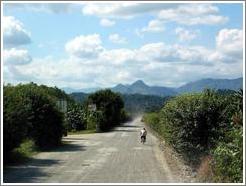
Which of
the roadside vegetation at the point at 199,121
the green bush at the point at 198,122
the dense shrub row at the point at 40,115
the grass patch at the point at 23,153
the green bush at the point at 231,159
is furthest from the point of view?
the dense shrub row at the point at 40,115

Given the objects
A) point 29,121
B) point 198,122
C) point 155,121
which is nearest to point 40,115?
point 29,121

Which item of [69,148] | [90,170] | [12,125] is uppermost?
[12,125]

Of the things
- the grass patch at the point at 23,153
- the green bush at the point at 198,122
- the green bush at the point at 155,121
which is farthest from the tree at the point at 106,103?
the green bush at the point at 198,122

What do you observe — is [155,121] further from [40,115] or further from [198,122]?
[198,122]

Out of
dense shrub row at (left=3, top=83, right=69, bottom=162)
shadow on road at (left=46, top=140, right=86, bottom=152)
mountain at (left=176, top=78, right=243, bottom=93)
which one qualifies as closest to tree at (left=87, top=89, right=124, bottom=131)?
mountain at (left=176, top=78, right=243, bottom=93)

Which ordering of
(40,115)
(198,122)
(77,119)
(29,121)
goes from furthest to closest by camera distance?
(77,119), (40,115), (29,121), (198,122)

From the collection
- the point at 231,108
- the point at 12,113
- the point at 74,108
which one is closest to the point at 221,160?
the point at 231,108

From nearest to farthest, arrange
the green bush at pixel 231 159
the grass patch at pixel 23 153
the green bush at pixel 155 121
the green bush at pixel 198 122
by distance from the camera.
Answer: the green bush at pixel 231 159
the green bush at pixel 198 122
the grass patch at pixel 23 153
the green bush at pixel 155 121

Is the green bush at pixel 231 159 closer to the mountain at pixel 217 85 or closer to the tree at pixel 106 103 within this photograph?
the mountain at pixel 217 85

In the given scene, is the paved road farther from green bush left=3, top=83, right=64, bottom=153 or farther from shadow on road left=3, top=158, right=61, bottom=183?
green bush left=3, top=83, right=64, bottom=153

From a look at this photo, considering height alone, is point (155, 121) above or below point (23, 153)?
above

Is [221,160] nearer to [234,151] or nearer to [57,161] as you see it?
[234,151]

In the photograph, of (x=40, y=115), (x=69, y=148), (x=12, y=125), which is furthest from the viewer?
(x=69, y=148)

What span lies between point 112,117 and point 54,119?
1967 inches
